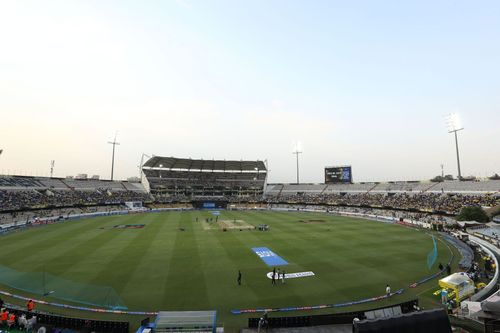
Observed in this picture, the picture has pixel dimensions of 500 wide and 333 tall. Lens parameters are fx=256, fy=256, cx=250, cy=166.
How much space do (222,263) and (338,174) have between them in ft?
247

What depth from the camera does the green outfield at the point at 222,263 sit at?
59.3 feet

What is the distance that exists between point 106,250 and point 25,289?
35.9 ft

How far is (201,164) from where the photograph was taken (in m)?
109

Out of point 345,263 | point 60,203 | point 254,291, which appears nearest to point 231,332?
point 254,291

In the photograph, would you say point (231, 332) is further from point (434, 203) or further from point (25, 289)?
point (434, 203)

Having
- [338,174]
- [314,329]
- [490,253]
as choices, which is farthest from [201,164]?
[314,329]

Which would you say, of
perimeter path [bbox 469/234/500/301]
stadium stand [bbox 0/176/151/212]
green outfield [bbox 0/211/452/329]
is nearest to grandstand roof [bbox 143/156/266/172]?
stadium stand [bbox 0/176/151/212]

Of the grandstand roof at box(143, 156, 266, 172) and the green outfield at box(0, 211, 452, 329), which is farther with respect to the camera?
the grandstand roof at box(143, 156, 266, 172)

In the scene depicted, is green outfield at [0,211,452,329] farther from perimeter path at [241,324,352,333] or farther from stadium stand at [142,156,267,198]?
stadium stand at [142,156,267,198]

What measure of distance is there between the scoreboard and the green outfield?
4964 centimetres

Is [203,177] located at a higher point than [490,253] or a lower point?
higher

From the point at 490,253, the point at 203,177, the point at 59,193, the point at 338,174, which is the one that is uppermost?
the point at 338,174

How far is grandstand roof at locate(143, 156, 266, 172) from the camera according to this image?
10231 centimetres

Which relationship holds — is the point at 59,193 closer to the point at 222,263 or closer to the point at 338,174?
the point at 222,263
